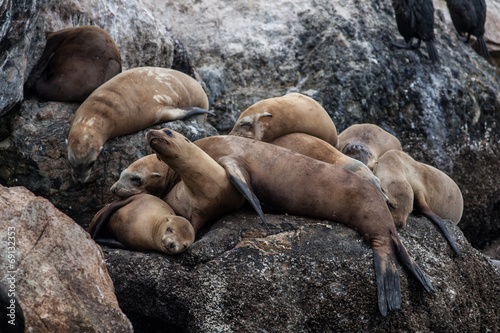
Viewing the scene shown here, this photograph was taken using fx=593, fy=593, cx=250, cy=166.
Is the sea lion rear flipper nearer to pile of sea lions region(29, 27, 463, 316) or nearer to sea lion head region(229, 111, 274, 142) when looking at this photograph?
pile of sea lions region(29, 27, 463, 316)

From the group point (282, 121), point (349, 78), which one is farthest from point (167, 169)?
point (349, 78)

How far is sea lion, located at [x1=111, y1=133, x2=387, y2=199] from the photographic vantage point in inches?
171

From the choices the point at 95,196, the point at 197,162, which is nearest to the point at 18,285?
the point at 197,162

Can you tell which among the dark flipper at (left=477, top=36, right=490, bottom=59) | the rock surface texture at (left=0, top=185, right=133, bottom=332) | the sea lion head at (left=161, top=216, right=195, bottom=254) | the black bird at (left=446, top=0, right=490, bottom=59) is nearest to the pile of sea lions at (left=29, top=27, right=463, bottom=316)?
the sea lion head at (left=161, top=216, right=195, bottom=254)

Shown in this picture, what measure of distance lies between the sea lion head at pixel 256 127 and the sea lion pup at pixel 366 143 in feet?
2.53

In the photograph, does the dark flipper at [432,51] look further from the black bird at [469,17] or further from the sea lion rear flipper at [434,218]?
the sea lion rear flipper at [434,218]

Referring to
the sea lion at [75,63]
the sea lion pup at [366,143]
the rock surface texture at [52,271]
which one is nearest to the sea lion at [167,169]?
the sea lion pup at [366,143]

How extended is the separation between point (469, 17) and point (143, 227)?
7077 millimetres

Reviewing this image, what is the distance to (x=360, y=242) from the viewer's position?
12.8 ft

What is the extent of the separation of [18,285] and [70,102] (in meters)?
3.25

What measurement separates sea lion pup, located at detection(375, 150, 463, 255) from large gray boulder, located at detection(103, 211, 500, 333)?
2.38 ft

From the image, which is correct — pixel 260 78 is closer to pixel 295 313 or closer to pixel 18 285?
pixel 295 313

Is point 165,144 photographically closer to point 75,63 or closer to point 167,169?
point 167,169

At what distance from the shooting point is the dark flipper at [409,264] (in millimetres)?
3894
